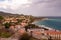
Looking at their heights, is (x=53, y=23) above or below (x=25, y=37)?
above

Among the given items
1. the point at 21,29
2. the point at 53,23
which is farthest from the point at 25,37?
the point at 53,23

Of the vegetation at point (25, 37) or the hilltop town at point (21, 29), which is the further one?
the hilltop town at point (21, 29)

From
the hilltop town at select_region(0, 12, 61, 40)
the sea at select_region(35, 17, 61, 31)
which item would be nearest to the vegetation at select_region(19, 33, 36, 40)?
the hilltop town at select_region(0, 12, 61, 40)

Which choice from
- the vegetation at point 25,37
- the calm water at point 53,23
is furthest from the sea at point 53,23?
the vegetation at point 25,37

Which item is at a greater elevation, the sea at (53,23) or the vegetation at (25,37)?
the sea at (53,23)

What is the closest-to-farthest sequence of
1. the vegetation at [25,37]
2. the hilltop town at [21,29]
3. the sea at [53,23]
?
the vegetation at [25,37]
the hilltop town at [21,29]
the sea at [53,23]

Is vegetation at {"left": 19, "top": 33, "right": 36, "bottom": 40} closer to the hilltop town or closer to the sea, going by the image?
the hilltop town

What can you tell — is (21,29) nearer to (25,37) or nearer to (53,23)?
(25,37)

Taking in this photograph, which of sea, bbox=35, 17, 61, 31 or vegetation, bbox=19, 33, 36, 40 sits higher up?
sea, bbox=35, 17, 61, 31

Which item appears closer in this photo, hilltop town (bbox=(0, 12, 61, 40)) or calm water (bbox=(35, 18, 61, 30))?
hilltop town (bbox=(0, 12, 61, 40))

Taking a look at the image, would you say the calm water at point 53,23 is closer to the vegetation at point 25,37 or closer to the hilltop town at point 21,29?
the hilltop town at point 21,29
